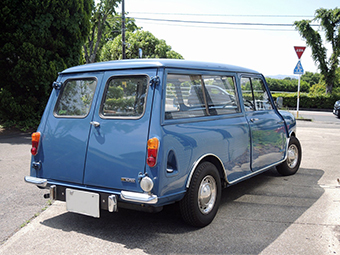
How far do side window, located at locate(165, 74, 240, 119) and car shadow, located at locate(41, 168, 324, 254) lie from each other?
4.21 ft

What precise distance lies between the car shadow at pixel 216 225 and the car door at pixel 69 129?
2.30 feet

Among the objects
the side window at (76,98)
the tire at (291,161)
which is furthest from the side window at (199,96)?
the tire at (291,161)

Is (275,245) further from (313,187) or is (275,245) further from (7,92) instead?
(7,92)

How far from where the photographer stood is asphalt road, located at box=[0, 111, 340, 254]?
11.8 feet

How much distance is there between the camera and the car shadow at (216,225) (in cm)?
364

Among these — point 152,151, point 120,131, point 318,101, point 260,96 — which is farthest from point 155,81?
point 318,101

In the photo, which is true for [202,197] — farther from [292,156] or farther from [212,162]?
[292,156]

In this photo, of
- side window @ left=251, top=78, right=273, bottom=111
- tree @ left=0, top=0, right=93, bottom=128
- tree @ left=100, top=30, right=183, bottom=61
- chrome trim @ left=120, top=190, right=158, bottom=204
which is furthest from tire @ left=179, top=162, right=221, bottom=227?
tree @ left=100, top=30, right=183, bottom=61

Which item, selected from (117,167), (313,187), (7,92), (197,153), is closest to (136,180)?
(117,167)

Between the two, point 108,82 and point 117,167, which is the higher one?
point 108,82

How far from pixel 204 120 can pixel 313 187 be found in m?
2.70

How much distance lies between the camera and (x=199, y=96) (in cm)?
429

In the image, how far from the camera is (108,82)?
3.99m

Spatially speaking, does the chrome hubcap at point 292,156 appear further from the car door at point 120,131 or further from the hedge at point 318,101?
the hedge at point 318,101
